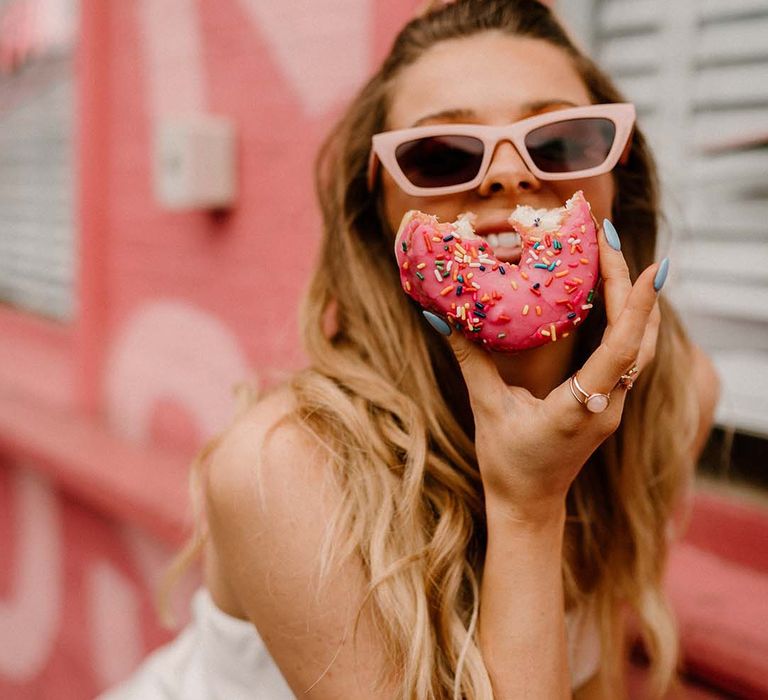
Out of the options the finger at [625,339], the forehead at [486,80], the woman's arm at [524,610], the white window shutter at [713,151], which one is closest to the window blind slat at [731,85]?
the white window shutter at [713,151]

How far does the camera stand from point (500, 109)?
122 centimetres

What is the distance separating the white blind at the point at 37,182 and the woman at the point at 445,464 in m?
2.39

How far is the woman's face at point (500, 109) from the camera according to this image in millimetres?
1164

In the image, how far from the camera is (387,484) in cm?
123

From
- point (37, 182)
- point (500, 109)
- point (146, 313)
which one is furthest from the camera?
point (37, 182)

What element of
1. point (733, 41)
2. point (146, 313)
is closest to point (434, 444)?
point (733, 41)

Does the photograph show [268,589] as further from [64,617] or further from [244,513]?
[64,617]

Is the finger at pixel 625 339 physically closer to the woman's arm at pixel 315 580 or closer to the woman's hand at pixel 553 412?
the woman's hand at pixel 553 412

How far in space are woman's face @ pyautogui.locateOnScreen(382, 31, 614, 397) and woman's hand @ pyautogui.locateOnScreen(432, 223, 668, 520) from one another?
0.07 meters

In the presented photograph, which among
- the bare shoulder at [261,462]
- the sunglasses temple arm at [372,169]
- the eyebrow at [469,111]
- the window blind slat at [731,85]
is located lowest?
the bare shoulder at [261,462]

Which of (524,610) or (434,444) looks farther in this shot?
(434,444)

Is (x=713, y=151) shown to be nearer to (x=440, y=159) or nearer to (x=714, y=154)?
(x=714, y=154)

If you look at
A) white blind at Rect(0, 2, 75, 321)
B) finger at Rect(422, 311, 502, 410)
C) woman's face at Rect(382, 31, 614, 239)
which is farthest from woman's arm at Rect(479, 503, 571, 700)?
white blind at Rect(0, 2, 75, 321)

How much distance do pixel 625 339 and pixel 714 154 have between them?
1227 millimetres
